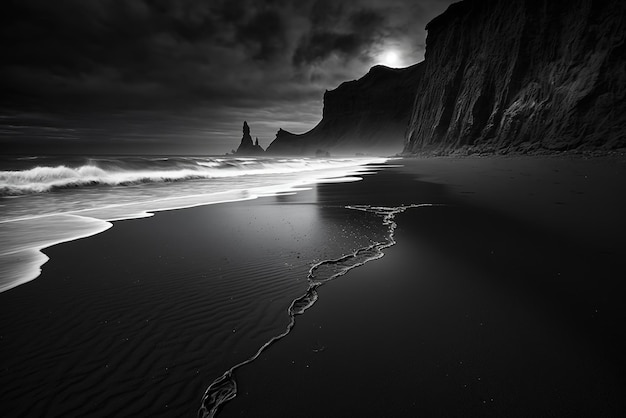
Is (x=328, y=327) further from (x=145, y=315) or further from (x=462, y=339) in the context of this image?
(x=145, y=315)

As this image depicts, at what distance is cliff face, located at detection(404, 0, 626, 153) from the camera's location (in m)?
21.9

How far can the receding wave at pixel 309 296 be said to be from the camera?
194 centimetres

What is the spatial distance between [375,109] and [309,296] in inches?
7476

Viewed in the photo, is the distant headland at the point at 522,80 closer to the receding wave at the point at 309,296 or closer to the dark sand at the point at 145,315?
the receding wave at the point at 309,296

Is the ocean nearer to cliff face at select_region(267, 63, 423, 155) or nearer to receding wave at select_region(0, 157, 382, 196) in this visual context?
receding wave at select_region(0, 157, 382, 196)

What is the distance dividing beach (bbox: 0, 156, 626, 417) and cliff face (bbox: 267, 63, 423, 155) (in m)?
155

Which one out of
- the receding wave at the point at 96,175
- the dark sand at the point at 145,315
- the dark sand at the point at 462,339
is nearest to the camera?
the dark sand at the point at 462,339

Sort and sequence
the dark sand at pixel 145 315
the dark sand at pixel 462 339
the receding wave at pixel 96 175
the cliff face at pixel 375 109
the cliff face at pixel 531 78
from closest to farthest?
1. the dark sand at pixel 462 339
2. the dark sand at pixel 145 315
3. the receding wave at pixel 96 175
4. the cliff face at pixel 531 78
5. the cliff face at pixel 375 109

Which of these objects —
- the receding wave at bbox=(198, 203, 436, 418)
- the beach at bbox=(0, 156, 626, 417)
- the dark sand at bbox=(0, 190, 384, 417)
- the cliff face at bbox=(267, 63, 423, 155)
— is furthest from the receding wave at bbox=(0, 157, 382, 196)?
the cliff face at bbox=(267, 63, 423, 155)

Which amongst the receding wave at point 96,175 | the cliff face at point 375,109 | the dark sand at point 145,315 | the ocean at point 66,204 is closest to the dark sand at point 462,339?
the dark sand at point 145,315

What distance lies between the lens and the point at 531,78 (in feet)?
98.7

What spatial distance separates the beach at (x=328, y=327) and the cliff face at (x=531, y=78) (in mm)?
23709

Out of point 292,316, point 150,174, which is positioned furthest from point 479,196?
point 150,174

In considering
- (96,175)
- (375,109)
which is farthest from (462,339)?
(375,109)
